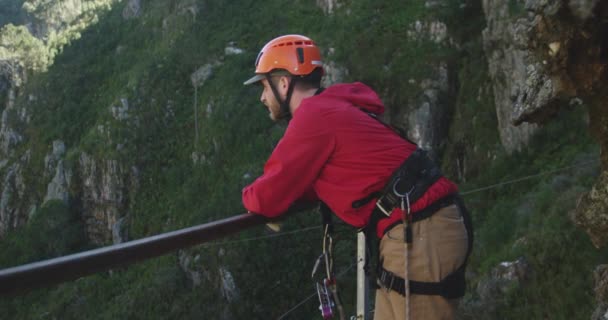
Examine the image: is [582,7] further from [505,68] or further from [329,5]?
[329,5]

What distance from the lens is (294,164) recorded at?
242 centimetres

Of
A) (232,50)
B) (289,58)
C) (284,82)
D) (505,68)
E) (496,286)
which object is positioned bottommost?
(496,286)

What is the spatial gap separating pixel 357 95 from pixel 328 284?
0.92 metres

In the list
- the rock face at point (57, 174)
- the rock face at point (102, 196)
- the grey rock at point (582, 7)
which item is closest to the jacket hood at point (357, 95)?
the grey rock at point (582, 7)

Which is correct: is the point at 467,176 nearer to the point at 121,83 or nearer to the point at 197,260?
the point at 197,260

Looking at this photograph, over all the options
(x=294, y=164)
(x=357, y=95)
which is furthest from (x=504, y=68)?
(x=294, y=164)

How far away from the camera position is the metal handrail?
1.58 meters

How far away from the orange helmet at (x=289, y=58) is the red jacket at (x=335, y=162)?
27cm

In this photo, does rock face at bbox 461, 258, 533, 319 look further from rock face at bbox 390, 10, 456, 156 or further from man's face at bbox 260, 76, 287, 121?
rock face at bbox 390, 10, 456, 156

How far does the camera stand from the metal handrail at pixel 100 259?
5.17ft

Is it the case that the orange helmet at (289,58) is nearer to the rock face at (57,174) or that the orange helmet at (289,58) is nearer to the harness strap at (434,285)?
the harness strap at (434,285)

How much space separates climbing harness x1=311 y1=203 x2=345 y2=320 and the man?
7.2 inches

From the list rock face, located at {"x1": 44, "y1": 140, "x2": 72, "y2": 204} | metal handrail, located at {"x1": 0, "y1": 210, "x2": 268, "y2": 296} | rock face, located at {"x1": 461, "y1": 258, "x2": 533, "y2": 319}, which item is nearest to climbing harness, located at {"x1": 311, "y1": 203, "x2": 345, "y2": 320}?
metal handrail, located at {"x1": 0, "y1": 210, "x2": 268, "y2": 296}

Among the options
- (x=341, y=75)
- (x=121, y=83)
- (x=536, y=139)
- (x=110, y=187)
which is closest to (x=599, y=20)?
(x=536, y=139)
